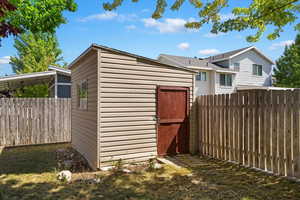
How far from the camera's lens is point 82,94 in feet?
21.4

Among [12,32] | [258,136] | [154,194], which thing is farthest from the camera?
[258,136]

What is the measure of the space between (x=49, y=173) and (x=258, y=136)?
198 inches

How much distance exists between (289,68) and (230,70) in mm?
11043

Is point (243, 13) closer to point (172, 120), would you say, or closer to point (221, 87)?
point (172, 120)

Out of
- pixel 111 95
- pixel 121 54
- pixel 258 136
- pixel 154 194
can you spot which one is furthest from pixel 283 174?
pixel 121 54

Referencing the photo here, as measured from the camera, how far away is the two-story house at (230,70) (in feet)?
59.7

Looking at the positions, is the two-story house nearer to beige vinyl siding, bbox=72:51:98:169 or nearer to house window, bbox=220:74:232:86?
house window, bbox=220:74:232:86

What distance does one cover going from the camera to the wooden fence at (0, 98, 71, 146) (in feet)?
25.5

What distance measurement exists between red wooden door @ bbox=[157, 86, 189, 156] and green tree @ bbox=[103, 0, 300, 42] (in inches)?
81.0

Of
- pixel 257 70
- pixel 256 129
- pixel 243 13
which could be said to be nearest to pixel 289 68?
pixel 257 70

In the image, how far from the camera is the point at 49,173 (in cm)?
476

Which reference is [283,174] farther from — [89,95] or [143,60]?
[89,95]

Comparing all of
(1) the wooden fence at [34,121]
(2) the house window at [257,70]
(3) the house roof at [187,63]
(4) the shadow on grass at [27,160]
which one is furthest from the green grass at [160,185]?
(2) the house window at [257,70]

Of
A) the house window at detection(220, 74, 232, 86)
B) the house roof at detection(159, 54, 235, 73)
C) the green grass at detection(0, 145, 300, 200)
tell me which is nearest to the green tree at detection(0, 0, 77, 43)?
the green grass at detection(0, 145, 300, 200)
